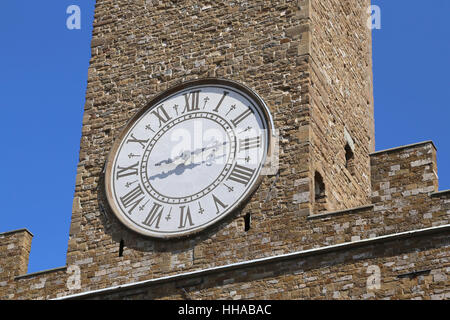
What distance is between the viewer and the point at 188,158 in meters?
25.2

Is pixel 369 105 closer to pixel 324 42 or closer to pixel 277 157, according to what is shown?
pixel 324 42

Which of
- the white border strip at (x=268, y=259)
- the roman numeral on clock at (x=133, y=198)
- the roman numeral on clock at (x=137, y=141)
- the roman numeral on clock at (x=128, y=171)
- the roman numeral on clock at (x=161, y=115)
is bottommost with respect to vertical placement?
the white border strip at (x=268, y=259)

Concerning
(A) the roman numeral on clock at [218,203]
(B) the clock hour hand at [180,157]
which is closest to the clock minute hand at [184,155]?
(B) the clock hour hand at [180,157]

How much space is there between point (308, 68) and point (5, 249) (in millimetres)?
5984

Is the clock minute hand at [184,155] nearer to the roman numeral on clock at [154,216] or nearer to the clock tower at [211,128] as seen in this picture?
the clock tower at [211,128]

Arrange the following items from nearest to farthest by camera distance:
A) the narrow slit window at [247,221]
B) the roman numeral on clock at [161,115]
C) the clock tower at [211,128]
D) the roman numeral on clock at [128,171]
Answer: the narrow slit window at [247,221] → the clock tower at [211,128] → the roman numeral on clock at [128,171] → the roman numeral on clock at [161,115]

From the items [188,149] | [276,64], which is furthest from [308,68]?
[188,149]

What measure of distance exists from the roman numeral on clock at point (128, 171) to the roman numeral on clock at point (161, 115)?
0.87 meters

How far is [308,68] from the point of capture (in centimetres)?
2533

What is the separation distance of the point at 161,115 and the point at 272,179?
8.77ft

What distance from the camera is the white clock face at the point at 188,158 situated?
80.8 feet

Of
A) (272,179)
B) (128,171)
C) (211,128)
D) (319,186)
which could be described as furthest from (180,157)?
(319,186)

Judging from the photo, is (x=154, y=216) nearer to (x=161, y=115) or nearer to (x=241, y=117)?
(x=161, y=115)
